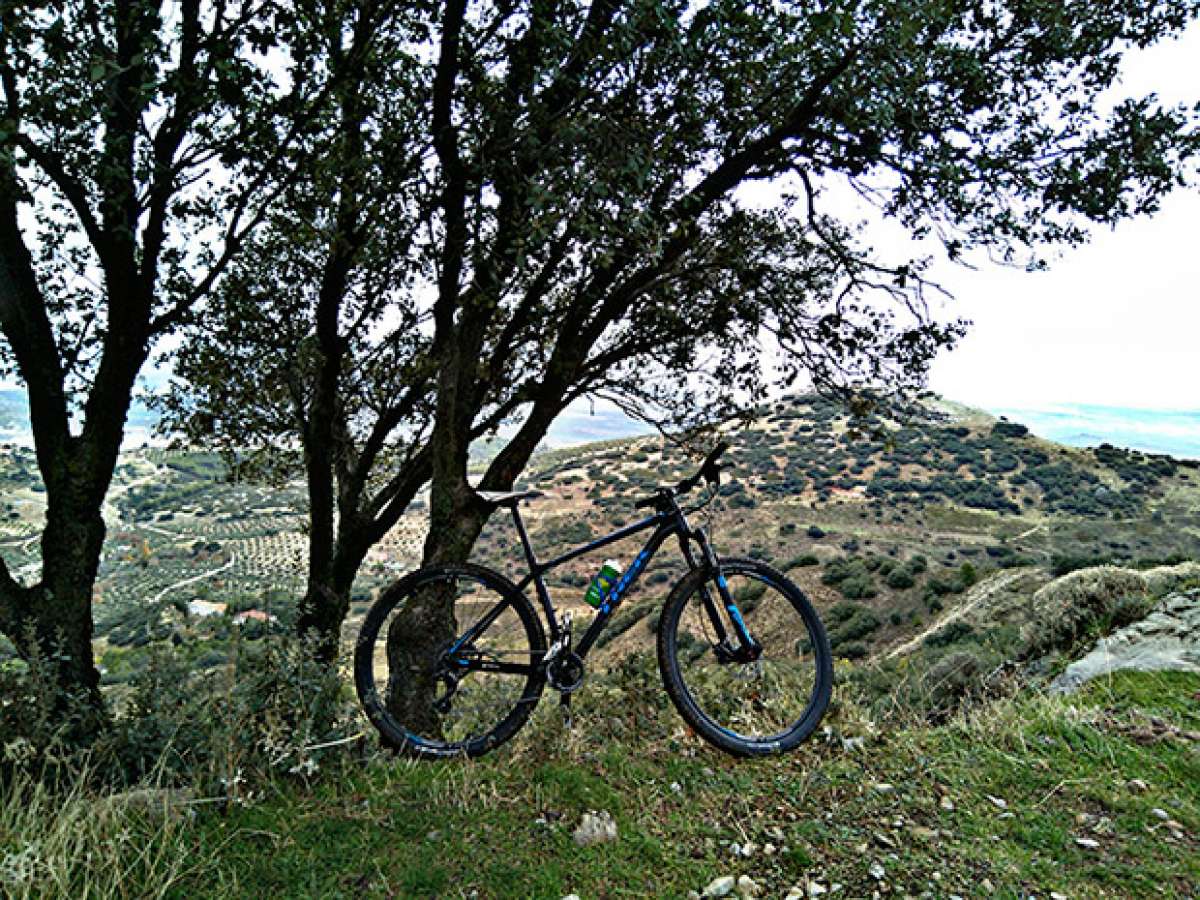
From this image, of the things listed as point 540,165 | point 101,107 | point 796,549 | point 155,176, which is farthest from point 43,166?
point 796,549

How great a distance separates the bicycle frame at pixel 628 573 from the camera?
3.69m

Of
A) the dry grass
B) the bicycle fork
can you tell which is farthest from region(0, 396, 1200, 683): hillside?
the dry grass

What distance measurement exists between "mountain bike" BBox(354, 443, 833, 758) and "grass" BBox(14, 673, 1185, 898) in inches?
7.6

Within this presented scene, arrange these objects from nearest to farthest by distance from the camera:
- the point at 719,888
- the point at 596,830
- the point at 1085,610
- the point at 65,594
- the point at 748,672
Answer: the point at 719,888 < the point at 596,830 < the point at 748,672 < the point at 65,594 < the point at 1085,610

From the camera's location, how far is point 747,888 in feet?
9.29

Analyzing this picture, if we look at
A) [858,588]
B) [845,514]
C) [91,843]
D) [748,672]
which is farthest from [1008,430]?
[91,843]

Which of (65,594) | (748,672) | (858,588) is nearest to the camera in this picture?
(748,672)

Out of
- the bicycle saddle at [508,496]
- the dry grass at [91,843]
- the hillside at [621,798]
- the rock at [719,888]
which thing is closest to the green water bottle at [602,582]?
the bicycle saddle at [508,496]

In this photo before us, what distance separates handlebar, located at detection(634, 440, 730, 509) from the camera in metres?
3.73

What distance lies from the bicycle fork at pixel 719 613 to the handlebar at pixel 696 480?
0.76 ft

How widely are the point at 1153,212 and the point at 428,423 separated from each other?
26.1 ft

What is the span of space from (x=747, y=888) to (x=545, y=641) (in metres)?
1.48

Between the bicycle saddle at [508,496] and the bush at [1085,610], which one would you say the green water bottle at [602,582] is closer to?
the bicycle saddle at [508,496]

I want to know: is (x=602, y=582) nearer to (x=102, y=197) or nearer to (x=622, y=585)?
(x=622, y=585)
